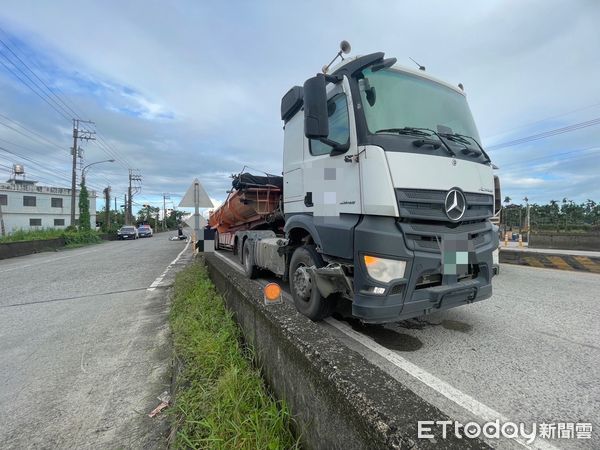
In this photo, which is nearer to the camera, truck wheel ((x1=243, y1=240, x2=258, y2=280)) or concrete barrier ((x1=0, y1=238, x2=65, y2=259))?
truck wheel ((x1=243, y1=240, x2=258, y2=280))

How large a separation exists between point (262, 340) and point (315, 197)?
176cm

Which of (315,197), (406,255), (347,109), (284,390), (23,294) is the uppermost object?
(347,109)

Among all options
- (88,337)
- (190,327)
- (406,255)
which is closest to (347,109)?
(406,255)

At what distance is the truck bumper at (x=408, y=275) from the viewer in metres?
2.66

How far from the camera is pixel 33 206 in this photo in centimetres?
4053

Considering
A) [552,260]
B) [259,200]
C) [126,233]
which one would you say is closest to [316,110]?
[259,200]

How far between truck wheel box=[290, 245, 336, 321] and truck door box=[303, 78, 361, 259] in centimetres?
35

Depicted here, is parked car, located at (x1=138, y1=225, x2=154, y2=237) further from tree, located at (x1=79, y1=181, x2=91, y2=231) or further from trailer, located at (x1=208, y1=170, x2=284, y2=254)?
trailer, located at (x1=208, y1=170, x2=284, y2=254)

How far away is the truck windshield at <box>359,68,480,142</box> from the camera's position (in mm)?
3066

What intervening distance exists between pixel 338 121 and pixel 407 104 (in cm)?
74

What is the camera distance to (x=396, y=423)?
1.21 m

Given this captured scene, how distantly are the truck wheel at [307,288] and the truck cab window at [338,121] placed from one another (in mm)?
1212

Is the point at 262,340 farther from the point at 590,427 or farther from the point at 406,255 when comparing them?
the point at 590,427

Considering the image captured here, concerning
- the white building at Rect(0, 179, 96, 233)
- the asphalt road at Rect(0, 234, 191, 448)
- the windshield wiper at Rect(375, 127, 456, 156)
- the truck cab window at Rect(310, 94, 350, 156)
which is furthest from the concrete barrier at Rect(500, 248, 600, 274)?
the white building at Rect(0, 179, 96, 233)
